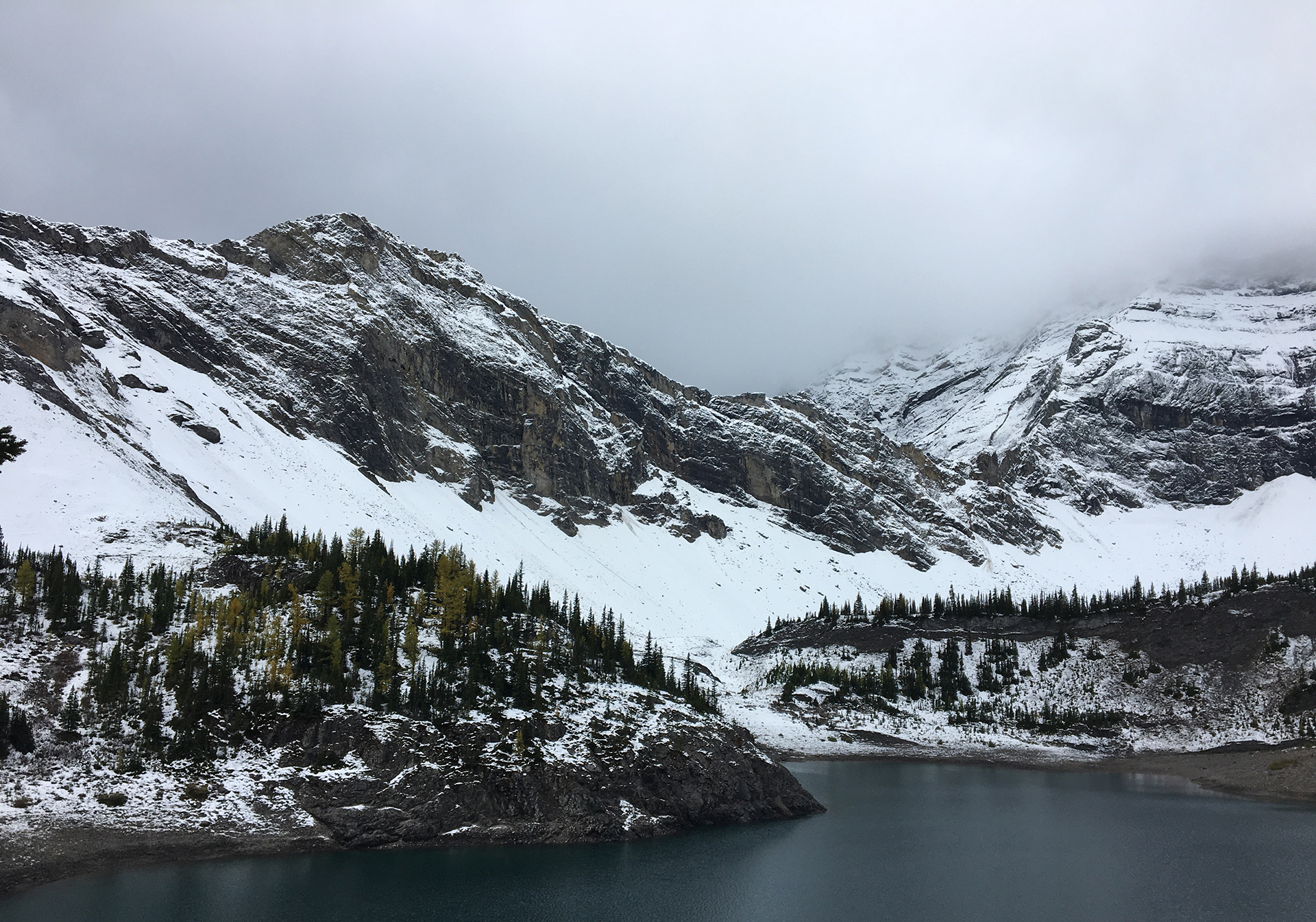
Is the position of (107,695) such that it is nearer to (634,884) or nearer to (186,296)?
(634,884)

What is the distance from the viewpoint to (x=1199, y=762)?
327 feet

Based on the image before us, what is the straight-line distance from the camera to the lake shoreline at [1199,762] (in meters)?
85.8

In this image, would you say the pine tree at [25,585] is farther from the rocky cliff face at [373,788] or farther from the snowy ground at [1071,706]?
the snowy ground at [1071,706]

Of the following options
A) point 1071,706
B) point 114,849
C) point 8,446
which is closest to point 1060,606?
point 1071,706

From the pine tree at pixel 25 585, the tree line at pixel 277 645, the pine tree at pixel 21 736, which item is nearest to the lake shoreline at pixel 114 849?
the tree line at pixel 277 645

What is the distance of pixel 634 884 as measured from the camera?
51000mm

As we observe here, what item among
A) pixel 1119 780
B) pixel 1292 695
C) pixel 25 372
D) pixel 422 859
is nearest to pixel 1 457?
pixel 422 859

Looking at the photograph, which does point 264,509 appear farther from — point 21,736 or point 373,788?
point 373,788

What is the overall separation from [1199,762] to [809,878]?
227 feet

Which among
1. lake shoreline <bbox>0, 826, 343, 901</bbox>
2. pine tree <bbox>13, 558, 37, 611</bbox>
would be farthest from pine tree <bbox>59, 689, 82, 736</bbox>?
pine tree <bbox>13, 558, 37, 611</bbox>

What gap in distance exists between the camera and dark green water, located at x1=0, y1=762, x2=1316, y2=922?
44.3m

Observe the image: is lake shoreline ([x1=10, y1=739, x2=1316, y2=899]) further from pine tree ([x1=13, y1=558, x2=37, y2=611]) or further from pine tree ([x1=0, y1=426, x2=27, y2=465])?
pine tree ([x1=13, y1=558, x2=37, y2=611])

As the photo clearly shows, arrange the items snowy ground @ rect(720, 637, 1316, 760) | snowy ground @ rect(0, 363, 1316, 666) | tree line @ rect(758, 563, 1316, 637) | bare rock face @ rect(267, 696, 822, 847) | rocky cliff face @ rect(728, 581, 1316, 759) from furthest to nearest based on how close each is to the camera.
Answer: tree line @ rect(758, 563, 1316, 637)
rocky cliff face @ rect(728, 581, 1316, 759)
snowy ground @ rect(720, 637, 1316, 760)
snowy ground @ rect(0, 363, 1316, 666)
bare rock face @ rect(267, 696, 822, 847)

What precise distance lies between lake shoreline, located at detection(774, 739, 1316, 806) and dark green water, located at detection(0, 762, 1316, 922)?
15.9 meters
